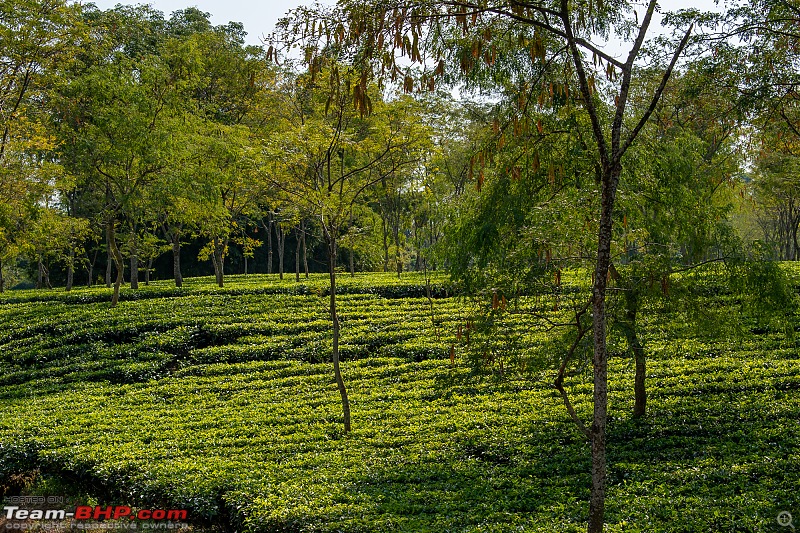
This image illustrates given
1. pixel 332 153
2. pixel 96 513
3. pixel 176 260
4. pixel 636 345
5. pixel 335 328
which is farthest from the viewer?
pixel 176 260

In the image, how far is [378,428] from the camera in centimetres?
1359

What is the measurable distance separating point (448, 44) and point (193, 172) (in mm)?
20599

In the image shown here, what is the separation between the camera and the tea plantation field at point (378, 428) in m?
9.20

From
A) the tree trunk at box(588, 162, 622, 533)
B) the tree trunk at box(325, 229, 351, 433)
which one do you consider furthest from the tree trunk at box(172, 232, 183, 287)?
the tree trunk at box(588, 162, 622, 533)

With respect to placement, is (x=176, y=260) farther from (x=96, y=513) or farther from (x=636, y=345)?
(x=636, y=345)

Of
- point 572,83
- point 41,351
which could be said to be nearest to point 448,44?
point 572,83

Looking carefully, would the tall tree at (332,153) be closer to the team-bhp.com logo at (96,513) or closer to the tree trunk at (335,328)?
the tree trunk at (335,328)

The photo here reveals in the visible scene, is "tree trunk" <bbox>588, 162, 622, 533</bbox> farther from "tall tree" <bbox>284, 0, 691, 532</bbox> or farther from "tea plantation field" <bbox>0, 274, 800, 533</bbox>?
"tea plantation field" <bbox>0, 274, 800, 533</bbox>

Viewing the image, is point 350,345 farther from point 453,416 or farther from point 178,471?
point 178,471

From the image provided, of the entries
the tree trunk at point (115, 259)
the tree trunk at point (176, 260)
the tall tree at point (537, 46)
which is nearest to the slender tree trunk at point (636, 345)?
the tall tree at point (537, 46)

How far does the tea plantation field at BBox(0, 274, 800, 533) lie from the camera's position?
9.20m

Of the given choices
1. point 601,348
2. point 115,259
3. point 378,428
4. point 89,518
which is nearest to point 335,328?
point 378,428

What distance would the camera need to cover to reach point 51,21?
2212cm

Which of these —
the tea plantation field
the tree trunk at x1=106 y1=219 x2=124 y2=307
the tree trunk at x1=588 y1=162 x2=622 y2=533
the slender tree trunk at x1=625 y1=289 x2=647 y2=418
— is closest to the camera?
the tree trunk at x1=588 y1=162 x2=622 y2=533
